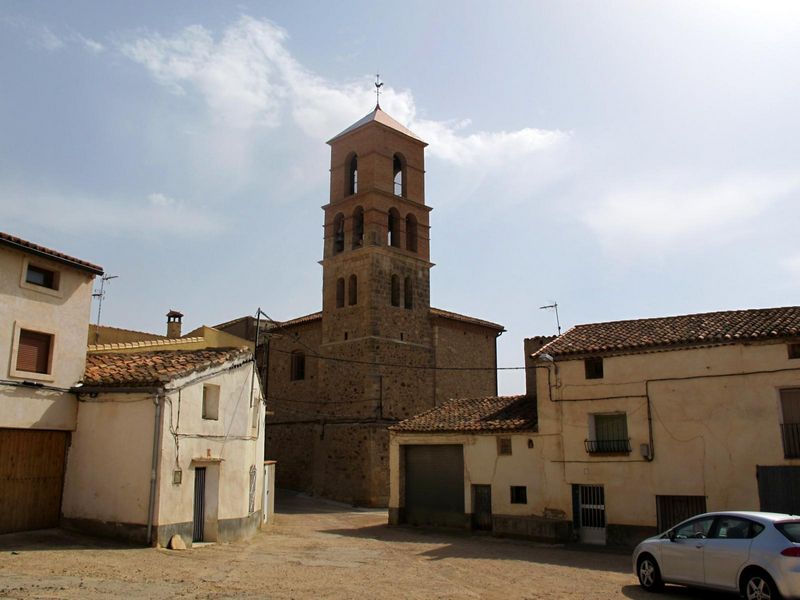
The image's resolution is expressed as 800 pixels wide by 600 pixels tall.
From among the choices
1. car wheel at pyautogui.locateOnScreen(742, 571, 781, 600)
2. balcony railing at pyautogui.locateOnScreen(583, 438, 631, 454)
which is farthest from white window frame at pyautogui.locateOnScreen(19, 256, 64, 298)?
car wheel at pyautogui.locateOnScreen(742, 571, 781, 600)

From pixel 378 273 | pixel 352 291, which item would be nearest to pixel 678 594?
pixel 378 273

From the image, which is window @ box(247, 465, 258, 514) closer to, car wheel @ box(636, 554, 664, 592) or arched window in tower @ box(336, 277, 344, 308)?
car wheel @ box(636, 554, 664, 592)

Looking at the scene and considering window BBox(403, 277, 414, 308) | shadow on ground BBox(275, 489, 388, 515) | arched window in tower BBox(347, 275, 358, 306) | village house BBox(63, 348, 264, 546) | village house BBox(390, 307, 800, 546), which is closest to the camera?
village house BBox(63, 348, 264, 546)

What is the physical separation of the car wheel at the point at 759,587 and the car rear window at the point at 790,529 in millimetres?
606

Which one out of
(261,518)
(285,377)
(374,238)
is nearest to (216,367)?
(261,518)

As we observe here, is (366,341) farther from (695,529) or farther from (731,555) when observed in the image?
(731,555)

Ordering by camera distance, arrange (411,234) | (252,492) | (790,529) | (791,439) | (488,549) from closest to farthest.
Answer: (790,529)
(791,439)
(488,549)
(252,492)
(411,234)

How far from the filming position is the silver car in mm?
A: 9453

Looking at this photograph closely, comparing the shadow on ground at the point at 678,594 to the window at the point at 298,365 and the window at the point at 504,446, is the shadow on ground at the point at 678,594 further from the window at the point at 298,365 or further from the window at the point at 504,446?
the window at the point at 298,365

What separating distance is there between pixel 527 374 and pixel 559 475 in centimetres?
769

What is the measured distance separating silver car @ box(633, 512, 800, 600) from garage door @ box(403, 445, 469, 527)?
36.1ft

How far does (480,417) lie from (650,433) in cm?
617

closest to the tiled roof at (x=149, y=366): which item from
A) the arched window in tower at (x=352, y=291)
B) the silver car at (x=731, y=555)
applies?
the silver car at (x=731, y=555)

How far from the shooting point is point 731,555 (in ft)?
33.5
